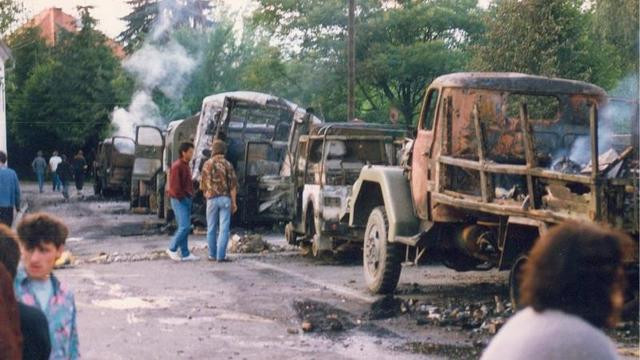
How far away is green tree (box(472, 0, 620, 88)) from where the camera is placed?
114 feet

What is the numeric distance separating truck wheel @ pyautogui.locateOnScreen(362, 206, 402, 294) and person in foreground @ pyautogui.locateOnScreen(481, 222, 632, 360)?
8.76 metres

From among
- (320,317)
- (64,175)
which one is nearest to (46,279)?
(320,317)

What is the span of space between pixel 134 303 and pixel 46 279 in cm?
653

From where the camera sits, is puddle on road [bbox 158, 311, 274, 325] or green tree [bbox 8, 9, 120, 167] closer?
puddle on road [bbox 158, 311, 274, 325]

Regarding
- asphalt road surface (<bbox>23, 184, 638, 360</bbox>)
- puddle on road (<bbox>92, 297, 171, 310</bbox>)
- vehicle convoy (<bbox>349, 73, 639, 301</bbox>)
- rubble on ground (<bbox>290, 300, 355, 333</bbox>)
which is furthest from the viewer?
puddle on road (<bbox>92, 297, 171, 310</bbox>)

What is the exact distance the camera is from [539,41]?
1364 inches

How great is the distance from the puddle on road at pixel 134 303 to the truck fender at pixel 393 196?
95.9 inches

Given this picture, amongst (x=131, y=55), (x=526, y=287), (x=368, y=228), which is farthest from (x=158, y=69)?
(x=526, y=287)

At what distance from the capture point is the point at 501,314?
1016 cm

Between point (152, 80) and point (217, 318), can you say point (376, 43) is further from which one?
point (217, 318)

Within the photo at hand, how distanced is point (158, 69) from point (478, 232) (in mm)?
51489

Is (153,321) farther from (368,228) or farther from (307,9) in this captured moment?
(307,9)

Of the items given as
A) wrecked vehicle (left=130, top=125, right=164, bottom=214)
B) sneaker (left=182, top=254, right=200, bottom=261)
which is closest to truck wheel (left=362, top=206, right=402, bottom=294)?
sneaker (left=182, top=254, right=200, bottom=261)

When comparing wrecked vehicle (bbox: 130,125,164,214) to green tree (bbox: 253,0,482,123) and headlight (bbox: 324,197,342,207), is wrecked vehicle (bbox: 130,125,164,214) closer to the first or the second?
headlight (bbox: 324,197,342,207)
